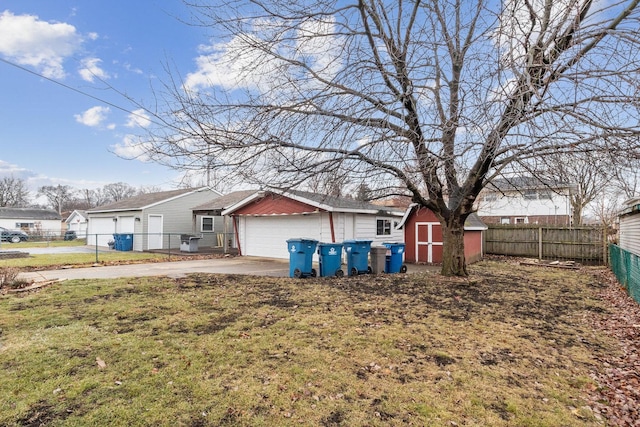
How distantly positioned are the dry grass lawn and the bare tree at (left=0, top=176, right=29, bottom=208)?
6162cm

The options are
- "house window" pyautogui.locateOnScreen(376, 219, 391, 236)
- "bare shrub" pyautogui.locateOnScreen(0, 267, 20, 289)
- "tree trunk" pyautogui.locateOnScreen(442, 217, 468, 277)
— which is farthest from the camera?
"house window" pyautogui.locateOnScreen(376, 219, 391, 236)

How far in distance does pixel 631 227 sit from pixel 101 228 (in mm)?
28812

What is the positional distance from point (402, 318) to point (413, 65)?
497 centimetres

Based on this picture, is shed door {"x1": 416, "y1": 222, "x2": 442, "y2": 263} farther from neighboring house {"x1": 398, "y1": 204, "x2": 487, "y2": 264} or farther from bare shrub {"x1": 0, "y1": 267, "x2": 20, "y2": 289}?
bare shrub {"x1": 0, "y1": 267, "x2": 20, "y2": 289}

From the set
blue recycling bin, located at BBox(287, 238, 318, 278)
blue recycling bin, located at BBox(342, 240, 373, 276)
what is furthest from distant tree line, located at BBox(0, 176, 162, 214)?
blue recycling bin, located at BBox(342, 240, 373, 276)

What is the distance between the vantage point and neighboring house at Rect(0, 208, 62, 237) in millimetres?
38562

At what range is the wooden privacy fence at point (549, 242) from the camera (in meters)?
15.0

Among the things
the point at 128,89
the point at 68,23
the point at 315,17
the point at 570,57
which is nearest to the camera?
the point at 570,57

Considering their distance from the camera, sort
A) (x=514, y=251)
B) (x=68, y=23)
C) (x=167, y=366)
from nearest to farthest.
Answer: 1. (x=167, y=366)
2. (x=68, y=23)
3. (x=514, y=251)

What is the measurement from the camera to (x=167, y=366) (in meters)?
3.72

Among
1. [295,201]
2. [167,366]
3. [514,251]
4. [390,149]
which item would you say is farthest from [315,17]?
[514,251]

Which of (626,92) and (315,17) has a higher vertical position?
(315,17)

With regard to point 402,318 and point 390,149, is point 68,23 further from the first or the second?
point 402,318

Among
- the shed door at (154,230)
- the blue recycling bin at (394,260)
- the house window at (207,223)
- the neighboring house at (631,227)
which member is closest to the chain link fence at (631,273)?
the neighboring house at (631,227)
